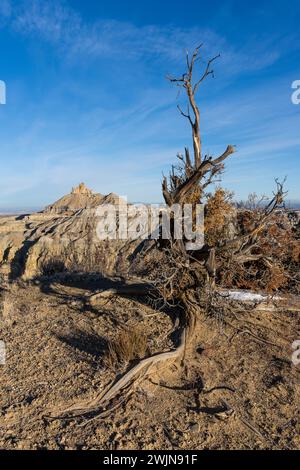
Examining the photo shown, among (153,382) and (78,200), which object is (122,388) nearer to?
(153,382)

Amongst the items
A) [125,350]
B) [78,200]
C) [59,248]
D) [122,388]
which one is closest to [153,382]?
[122,388]

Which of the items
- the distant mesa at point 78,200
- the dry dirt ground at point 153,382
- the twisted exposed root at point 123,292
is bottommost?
the dry dirt ground at point 153,382

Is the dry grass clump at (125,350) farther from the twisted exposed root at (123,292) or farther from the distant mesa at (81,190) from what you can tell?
the distant mesa at (81,190)

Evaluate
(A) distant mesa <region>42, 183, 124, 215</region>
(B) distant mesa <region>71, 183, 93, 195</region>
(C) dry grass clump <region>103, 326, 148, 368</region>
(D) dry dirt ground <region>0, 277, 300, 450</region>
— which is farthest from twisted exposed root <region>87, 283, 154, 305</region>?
(B) distant mesa <region>71, 183, 93, 195</region>

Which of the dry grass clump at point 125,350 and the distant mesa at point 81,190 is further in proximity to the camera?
the distant mesa at point 81,190

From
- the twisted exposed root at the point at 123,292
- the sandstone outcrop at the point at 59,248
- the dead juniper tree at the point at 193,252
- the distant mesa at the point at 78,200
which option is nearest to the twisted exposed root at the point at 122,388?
the dead juniper tree at the point at 193,252

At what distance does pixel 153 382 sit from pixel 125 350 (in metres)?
0.59

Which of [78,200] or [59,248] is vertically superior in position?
[78,200]

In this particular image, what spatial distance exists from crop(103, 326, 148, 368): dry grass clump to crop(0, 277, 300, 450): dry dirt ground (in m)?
0.16

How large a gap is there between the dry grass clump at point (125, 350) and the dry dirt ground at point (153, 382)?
156mm

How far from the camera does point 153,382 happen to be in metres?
4.68

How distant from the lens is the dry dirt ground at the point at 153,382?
374cm
